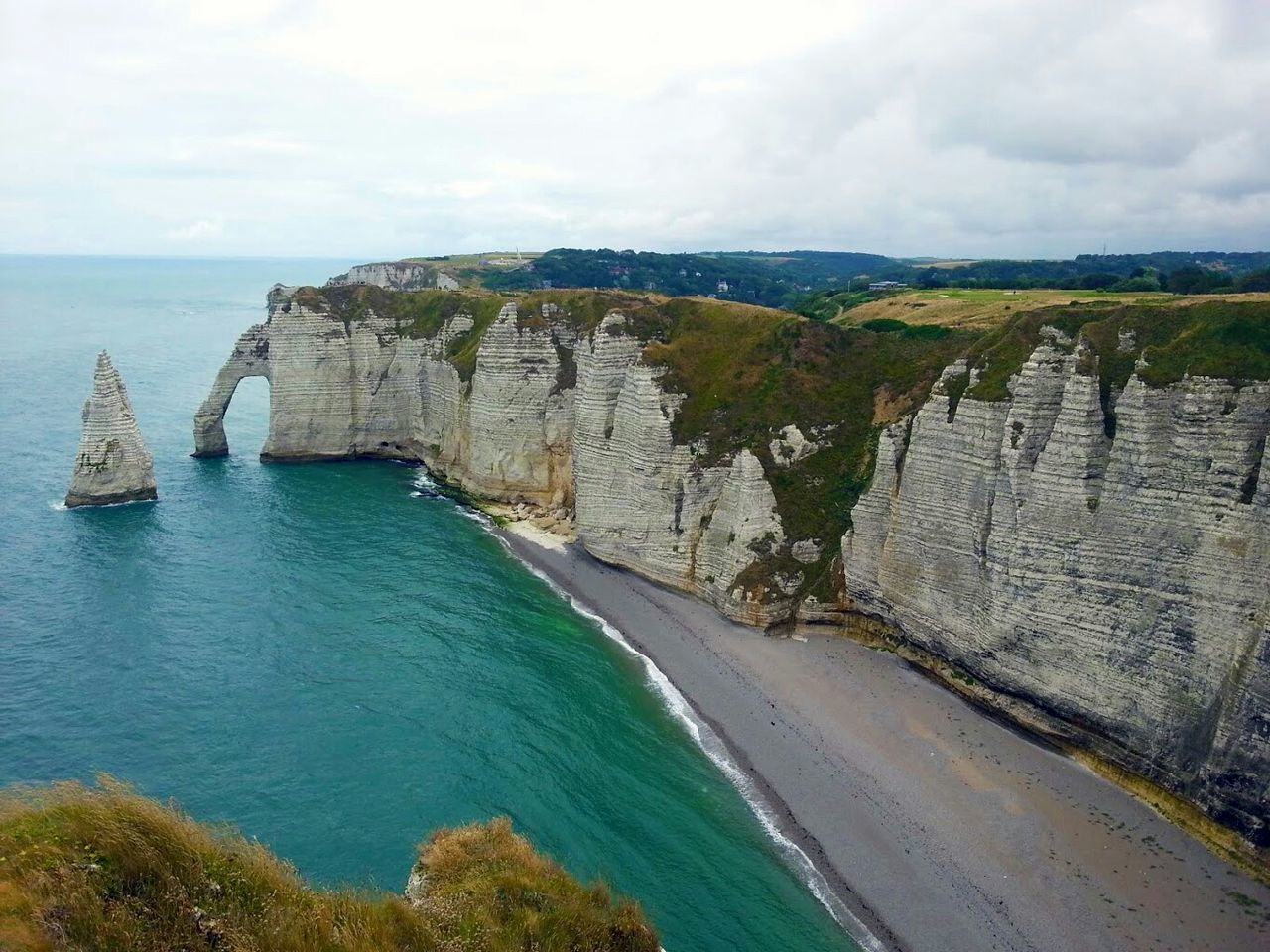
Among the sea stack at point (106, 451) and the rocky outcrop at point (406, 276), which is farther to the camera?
the rocky outcrop at point (406, 276)

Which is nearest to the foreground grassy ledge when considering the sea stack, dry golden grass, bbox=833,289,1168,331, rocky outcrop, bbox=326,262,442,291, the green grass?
the green grass

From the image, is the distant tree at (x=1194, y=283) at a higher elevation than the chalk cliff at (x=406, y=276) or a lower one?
lower

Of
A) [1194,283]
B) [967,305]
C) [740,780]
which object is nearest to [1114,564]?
[740,780]

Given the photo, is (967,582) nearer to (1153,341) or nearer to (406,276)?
(1153,341)

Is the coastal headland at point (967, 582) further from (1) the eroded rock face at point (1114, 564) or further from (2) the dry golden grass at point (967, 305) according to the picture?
(2) the dry golden grass at point (967, 305)

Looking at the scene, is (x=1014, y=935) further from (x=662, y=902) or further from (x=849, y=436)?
(x=849, y=436)

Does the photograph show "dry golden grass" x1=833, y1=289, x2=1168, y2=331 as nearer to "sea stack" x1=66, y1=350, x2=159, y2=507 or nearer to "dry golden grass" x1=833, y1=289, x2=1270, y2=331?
"dry golden grass" x1=833, y1=289, x2=1270, y2=331

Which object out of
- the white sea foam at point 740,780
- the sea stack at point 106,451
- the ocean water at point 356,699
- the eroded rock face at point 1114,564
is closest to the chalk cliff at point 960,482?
the eroded rock face at point 1114,564
